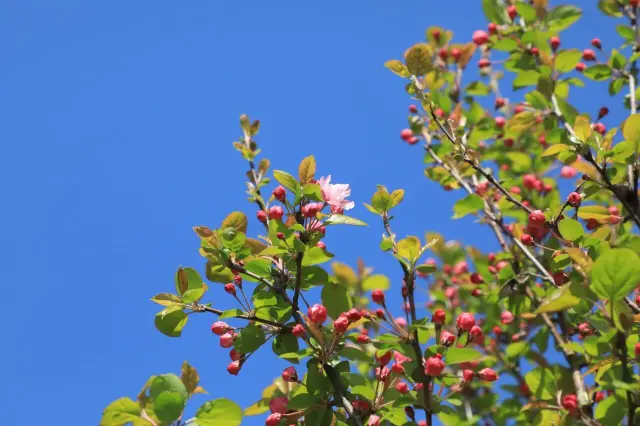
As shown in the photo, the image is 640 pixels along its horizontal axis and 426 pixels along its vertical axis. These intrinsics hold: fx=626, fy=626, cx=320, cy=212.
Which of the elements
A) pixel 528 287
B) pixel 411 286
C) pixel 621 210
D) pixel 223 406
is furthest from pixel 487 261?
pixel 223 406

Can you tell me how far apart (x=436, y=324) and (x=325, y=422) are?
54cm

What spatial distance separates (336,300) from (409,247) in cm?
34

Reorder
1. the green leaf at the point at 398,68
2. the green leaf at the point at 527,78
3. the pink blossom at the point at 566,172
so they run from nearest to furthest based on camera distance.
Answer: the green leaf at the point at 398,68 < the green leaf at the point at 527,78 < the pink blossom at the point at 566,172

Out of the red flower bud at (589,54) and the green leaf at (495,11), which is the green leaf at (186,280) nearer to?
the green leaf at (495,11)

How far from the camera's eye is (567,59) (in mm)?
3857

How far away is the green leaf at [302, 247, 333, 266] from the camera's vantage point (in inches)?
89.7

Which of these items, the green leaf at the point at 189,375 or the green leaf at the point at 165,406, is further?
the green leaf at the point at 189,375

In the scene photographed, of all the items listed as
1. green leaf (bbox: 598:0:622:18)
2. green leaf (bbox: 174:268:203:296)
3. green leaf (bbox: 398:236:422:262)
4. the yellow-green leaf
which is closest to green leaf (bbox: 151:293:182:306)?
green leaf (bbox: 174:268:203:296)

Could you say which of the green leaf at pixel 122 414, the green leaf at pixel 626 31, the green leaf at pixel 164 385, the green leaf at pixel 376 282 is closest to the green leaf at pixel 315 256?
the green leaf at pixel 164 385

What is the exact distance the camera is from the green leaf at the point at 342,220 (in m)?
2.22

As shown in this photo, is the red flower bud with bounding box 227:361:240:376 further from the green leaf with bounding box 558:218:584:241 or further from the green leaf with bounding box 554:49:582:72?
the green leaf with bounding box 554:49:582:72

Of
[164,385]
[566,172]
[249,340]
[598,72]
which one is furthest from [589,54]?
[164,385]

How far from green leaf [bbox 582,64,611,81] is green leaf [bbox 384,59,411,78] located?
1.72 meters

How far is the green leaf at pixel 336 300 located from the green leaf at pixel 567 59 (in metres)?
2.41
